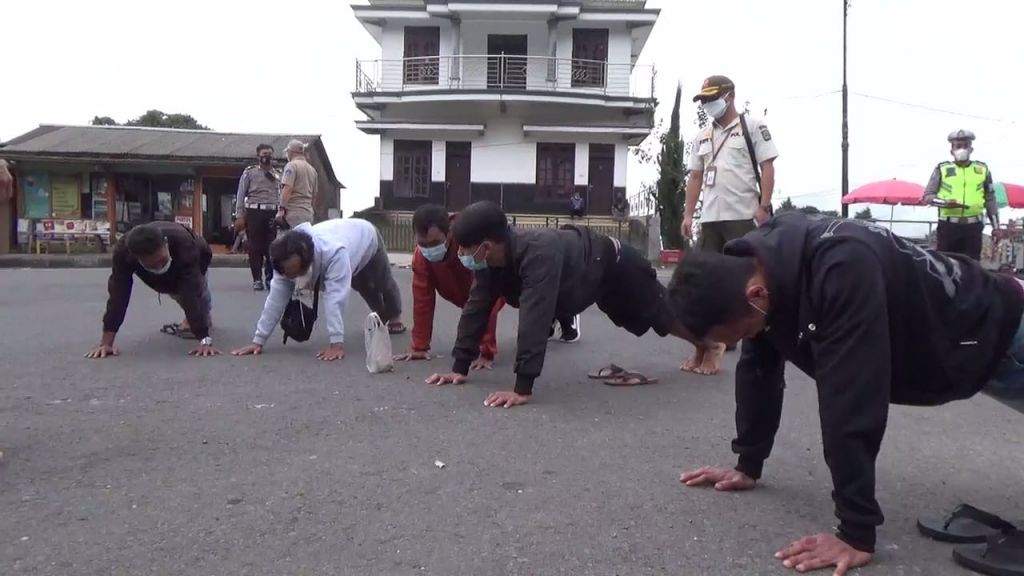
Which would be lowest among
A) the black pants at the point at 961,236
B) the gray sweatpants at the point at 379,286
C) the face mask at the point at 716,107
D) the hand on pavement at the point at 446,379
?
the hand on pavement at the point at 446,379

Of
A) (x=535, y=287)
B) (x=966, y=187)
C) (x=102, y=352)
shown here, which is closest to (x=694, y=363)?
(x=535, y=287)

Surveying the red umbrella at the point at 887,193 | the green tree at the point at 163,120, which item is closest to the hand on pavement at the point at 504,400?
the red umbrella at the point at 887,193

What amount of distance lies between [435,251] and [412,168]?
2310cm

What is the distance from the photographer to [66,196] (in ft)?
75.2

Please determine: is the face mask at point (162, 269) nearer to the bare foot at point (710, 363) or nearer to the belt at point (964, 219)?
the bare foot at point (710, 363)

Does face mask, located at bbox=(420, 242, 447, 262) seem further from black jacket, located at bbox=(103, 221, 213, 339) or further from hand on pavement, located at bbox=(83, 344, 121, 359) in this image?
hand on pavement, located at bbox=(83, 344, 121, 359)

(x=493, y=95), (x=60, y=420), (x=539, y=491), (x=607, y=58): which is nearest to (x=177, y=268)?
(x=60, y=420)

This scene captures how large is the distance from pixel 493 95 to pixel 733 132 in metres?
21.2

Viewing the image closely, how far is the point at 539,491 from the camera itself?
3.03 metres

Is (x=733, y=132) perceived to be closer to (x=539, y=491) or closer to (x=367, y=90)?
(x=539, y=491)

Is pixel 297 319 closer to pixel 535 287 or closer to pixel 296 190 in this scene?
pixel 535 287

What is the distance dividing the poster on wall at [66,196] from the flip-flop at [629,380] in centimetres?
2188

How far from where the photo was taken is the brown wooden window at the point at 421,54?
90.5ft

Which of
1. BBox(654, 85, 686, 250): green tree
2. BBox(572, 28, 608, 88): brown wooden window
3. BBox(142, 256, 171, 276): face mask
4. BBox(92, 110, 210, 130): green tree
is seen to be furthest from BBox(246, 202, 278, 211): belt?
BBox(92, 110, 210, 130): green tree
